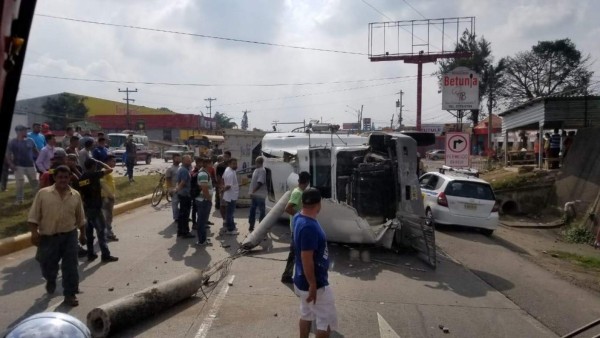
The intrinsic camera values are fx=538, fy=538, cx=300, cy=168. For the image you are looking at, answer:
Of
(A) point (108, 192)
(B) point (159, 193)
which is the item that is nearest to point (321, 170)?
(A) point (108, 192)

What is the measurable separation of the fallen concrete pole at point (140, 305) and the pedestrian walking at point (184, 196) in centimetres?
367

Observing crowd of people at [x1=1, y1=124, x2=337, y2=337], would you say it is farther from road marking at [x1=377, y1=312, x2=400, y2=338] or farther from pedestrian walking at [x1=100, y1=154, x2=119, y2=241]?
road marking at [x1=377, y1=312, x2=400, y2=338]

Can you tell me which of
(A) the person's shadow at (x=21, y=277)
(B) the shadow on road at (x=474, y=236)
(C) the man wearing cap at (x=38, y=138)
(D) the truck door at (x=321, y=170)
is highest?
(C) the man wearing cap at (x=38, y=138)

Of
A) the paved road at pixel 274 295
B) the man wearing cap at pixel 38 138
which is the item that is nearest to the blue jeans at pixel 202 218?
the paved road at pixel 274 295

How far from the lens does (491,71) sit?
55.7 meters

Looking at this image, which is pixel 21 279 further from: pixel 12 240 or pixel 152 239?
pixel 152 239

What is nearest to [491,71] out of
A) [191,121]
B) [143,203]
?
[191,121]

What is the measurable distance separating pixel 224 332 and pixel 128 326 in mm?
1030

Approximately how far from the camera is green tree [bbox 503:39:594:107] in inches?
2188

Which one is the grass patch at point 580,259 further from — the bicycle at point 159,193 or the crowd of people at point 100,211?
the bicycle at point 159,193

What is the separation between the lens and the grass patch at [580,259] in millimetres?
11844

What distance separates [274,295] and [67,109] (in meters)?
61.1

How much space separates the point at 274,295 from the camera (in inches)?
288

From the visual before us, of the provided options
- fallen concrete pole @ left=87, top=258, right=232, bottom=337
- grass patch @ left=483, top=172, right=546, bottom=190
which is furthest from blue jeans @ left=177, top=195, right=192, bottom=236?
grass patch @ left=483, top=172, right=546, bottom=190
